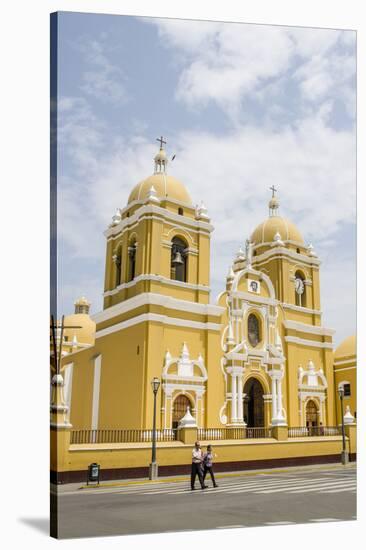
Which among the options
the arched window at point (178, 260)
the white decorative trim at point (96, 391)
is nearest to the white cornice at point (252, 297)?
the arched window at point (178, 260)

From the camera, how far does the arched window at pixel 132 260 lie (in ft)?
48.0

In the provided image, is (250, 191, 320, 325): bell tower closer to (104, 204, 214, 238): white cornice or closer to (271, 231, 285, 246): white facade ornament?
(271, 231, 285, 246): white facade ornament

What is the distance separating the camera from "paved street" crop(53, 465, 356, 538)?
6926 mm

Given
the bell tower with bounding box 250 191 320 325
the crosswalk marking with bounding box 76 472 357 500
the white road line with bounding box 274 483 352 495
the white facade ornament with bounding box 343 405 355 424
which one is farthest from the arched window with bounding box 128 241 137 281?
the white road line with bounding box 274 483 352 495

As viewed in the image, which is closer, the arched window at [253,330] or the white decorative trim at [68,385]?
the white decorative trim at [68,385]

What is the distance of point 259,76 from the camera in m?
8.98

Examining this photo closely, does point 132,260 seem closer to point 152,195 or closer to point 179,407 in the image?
point 152,195

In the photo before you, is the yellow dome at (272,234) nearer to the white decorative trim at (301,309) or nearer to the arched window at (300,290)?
the arched window at (300,290)

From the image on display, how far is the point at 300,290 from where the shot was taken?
57.3 feet

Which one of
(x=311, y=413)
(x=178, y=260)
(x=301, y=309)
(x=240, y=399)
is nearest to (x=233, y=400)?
(x=240, y=399)

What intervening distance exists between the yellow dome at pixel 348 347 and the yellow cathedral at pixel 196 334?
0.61ft

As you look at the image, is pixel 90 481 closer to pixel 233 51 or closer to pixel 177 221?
pixel 233 51

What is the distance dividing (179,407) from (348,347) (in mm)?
4733

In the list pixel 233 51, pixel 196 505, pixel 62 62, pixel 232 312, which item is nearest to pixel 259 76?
pixel 233 51
